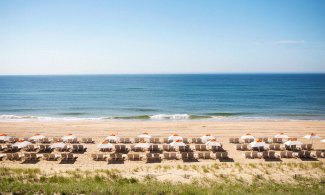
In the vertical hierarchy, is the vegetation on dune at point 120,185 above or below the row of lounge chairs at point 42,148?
above

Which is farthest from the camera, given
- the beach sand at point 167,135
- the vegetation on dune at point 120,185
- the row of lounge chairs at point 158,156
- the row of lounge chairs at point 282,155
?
the row of lounge chairs at point 282,155

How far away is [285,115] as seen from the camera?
3872 centimetres

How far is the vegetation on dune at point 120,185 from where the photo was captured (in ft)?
31.2

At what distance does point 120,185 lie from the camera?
10875 millimetres

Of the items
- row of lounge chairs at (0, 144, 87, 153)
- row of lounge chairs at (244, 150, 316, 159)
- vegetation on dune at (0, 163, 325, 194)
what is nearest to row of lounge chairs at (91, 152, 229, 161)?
row of lounge chairs at (244, 150, 316, 159)

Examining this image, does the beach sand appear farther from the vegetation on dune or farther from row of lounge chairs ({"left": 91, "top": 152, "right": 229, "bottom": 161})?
the vegetation on dune

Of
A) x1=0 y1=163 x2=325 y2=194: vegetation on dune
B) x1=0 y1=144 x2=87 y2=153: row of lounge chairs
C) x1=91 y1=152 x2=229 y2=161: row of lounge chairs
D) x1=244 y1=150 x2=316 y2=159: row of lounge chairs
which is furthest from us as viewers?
x1=0 y1=144 x2=87 y2=153: row of lounge chairs

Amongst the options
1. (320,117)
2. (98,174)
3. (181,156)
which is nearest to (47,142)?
(98,174)

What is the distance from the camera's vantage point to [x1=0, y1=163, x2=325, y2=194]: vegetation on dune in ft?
31.2

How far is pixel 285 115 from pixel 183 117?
15.9 meters

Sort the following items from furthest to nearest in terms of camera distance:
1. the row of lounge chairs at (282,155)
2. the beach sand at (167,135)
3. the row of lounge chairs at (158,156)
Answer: the row of lounge chairs at (282,155), the row of lounge chairs at (158,156), the beach sand at (167,135)

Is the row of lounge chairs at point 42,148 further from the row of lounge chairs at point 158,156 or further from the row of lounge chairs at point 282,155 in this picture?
the row of lounge chairs at point 282,155

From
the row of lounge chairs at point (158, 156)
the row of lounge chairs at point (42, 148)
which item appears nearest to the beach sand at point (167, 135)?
the row of lounge chairs at point (158, 156)

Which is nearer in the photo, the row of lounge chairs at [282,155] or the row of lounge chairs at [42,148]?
the row of lounge chairs at [282,155]
